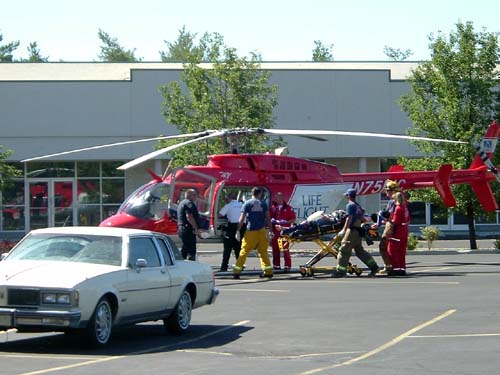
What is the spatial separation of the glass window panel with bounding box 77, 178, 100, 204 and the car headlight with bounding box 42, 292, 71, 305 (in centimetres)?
3443

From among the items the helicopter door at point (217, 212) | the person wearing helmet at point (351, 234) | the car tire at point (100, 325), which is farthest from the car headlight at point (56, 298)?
the helicopter door at point (217, 212)

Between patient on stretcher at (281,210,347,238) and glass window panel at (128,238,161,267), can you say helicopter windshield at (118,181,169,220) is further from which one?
glass window panel at (128,238,161,267)

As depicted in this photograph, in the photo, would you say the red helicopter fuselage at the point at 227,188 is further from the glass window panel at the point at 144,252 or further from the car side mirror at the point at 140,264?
the car side mirror at the point at 140,264

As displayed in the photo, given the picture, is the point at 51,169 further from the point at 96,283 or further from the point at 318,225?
the point at 96,283

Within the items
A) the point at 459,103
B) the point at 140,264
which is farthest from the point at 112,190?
the point at 140,264

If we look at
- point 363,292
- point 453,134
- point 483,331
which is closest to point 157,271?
point 483,331

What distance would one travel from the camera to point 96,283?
11.8 meters

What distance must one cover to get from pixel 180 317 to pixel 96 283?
7.06ft

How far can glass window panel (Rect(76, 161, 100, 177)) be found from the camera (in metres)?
45.5

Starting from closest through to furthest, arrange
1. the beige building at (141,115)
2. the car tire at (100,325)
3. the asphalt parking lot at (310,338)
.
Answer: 1. the asphalt parking lot at (310,338)
2. the car tire at (100,325)
3. the beige building at (141,115)

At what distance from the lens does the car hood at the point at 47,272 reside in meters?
11.6

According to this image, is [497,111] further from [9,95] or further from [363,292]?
[9,95]

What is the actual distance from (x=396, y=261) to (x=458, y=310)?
6.51 m

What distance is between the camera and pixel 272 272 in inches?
864
